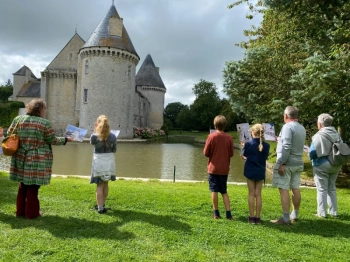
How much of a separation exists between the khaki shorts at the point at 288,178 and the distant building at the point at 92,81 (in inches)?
1280

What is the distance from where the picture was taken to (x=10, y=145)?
13.6 feet

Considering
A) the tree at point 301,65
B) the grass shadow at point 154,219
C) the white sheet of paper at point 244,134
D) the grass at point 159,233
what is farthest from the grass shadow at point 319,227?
the tree at point 301,65

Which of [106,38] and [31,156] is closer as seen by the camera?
[31,156]

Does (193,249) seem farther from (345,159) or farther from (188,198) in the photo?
(345,159)

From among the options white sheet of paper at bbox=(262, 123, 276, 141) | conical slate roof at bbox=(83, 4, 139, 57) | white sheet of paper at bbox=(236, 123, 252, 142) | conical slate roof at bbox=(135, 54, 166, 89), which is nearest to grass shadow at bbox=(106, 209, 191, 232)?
white sheet of paper at bbox=(236, 123, 252, 142)

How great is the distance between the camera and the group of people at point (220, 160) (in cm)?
429

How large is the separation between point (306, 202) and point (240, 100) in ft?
25.5

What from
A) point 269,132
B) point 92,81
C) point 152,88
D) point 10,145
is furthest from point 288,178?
point 152,88

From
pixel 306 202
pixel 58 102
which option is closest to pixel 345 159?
pixel 306 202

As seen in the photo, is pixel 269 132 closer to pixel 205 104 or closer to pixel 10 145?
pixel 10 145

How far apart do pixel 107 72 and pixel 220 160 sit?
106ft

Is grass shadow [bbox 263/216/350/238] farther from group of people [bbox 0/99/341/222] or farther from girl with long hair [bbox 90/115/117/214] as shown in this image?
girl with long hair [bbox 90/115/117/214]

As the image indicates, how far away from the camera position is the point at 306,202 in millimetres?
6043

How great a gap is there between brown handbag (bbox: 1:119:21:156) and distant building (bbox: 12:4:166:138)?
104 ft
